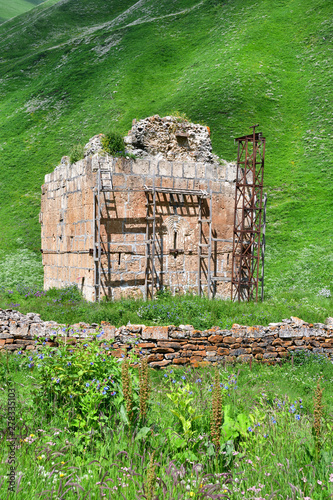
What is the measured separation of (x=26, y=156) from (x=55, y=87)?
13.7 meters

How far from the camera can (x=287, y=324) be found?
9.48 m

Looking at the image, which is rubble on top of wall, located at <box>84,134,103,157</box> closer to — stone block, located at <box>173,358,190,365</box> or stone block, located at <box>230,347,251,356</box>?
stone block, located at <box>173,358,190,365</box>

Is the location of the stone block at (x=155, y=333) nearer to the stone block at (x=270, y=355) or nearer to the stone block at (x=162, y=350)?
the stone block at (x=162, y=350)

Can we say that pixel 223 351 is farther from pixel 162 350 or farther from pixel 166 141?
pixel 166 141

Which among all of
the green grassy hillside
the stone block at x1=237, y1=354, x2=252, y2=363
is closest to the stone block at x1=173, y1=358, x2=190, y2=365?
the stone block at x1=237, y1=354, x2=252, y2=363

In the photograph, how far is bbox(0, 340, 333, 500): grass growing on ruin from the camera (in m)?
3.09

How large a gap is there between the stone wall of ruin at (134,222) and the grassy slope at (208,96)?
6969mm

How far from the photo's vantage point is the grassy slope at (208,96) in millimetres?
24523

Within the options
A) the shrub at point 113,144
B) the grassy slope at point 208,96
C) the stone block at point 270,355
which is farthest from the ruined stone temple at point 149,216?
the grassy slope at point 208,96

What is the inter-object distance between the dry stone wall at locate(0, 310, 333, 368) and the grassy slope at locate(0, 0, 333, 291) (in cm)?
959

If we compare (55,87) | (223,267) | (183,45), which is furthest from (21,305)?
(183,45)

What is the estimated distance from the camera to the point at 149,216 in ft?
41.7

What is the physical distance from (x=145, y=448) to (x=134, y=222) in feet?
30.3

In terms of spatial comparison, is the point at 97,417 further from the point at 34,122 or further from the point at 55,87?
the point at 55,87
